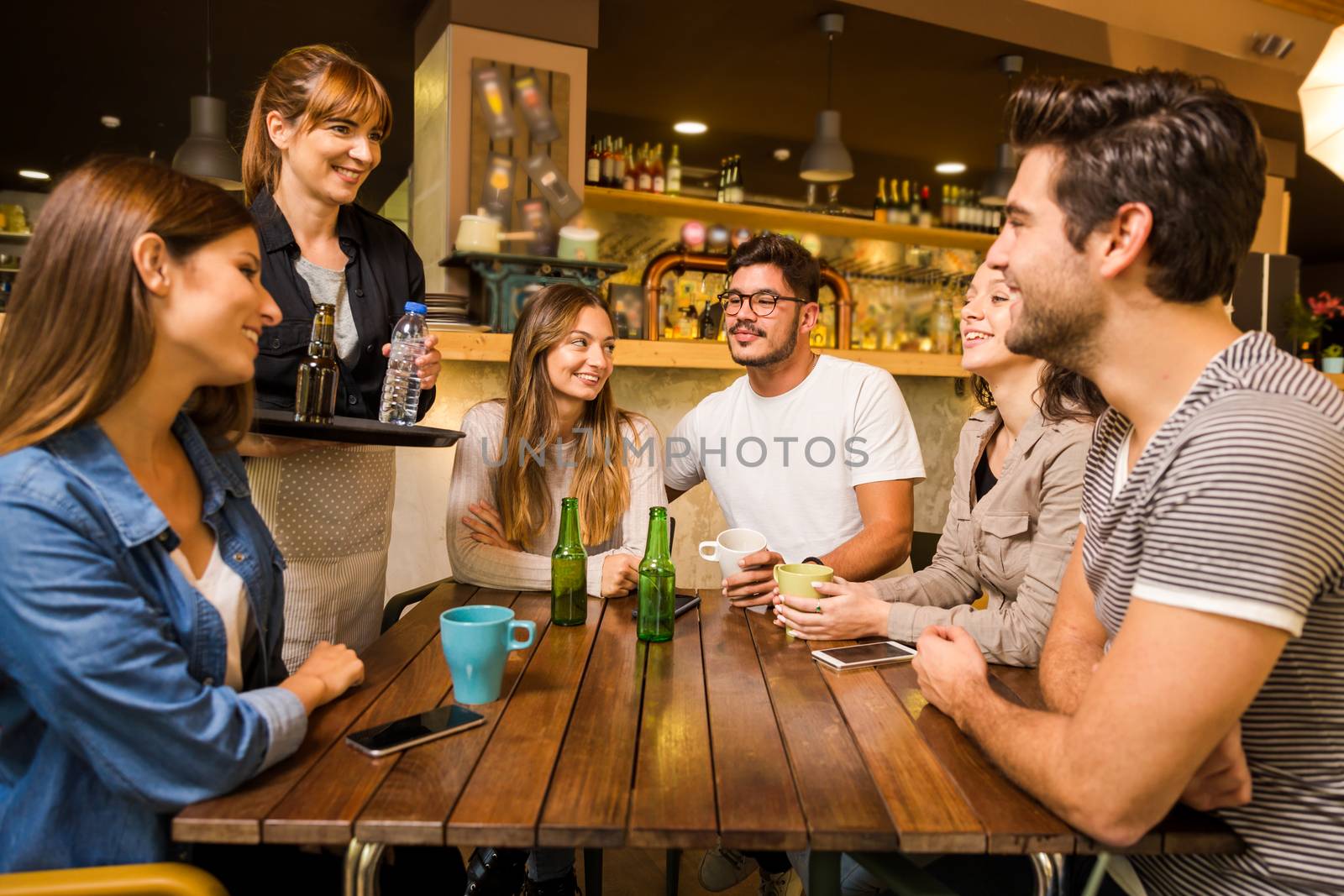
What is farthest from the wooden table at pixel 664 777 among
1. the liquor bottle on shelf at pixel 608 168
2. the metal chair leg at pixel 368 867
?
the liquor bottle on shelf at pixel 608 168

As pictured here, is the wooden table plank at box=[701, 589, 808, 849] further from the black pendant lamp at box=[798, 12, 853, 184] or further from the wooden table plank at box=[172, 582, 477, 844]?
the black pendant lamp at box=[798, 12, 853, 184]

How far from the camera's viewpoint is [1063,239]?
1.03 meters

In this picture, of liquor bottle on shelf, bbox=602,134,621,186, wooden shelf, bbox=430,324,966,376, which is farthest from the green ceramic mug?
liquor bottle on shelf, bbox=602,134,621,186

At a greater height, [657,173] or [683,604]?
[657,173]

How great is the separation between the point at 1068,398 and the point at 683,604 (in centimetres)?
81

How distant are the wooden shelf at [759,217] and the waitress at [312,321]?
2.73 meters

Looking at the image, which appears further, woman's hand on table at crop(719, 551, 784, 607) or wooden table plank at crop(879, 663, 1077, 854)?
woman's hand on table at crop(719, 551, 784, 607)

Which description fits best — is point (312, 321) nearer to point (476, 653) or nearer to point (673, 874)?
point (476, 653)

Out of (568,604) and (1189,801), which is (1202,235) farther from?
(568,604)

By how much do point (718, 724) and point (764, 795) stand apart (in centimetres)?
20

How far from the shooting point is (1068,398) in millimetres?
1633

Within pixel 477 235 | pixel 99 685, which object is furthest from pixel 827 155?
pixel 99 685

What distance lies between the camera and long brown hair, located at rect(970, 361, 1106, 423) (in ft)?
5.24

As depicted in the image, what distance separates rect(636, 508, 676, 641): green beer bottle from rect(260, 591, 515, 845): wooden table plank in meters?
0.38
